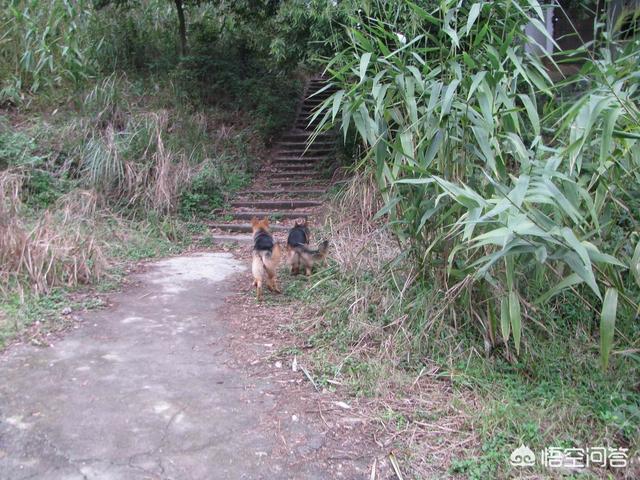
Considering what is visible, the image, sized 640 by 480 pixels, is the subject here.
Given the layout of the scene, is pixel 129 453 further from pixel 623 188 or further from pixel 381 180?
pixel 623 188

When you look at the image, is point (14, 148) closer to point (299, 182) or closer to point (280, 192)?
point (280, 192)

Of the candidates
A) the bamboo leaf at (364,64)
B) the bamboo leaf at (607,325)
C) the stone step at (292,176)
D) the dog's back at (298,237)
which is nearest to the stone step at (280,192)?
the stone step at (292,176)

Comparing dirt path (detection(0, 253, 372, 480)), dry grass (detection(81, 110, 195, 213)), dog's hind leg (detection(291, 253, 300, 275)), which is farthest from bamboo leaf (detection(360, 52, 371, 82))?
dry grass (detection(81, 110, 195, 213))

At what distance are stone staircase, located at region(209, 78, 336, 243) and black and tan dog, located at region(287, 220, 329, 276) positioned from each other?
203 cm

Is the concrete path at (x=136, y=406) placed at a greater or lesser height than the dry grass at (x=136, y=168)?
lesser

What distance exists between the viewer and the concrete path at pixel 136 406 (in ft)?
9.09

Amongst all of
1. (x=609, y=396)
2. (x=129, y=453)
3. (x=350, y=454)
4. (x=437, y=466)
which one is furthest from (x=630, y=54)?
(x=129, y=453)

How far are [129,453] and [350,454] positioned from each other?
1.22m

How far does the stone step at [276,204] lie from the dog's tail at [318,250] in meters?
3.17

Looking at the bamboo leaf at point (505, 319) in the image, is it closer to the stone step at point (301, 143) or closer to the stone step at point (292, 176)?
the stone step at point (292, 176)

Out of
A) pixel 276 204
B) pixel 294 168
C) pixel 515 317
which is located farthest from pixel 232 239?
pixel 515 317

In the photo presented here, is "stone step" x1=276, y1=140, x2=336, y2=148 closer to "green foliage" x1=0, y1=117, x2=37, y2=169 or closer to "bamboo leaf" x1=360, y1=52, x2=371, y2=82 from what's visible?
"green foliage" x1=0, y1=117, x2=37, y2=169

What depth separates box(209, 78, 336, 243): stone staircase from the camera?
8641mm

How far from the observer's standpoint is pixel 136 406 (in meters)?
3.34
